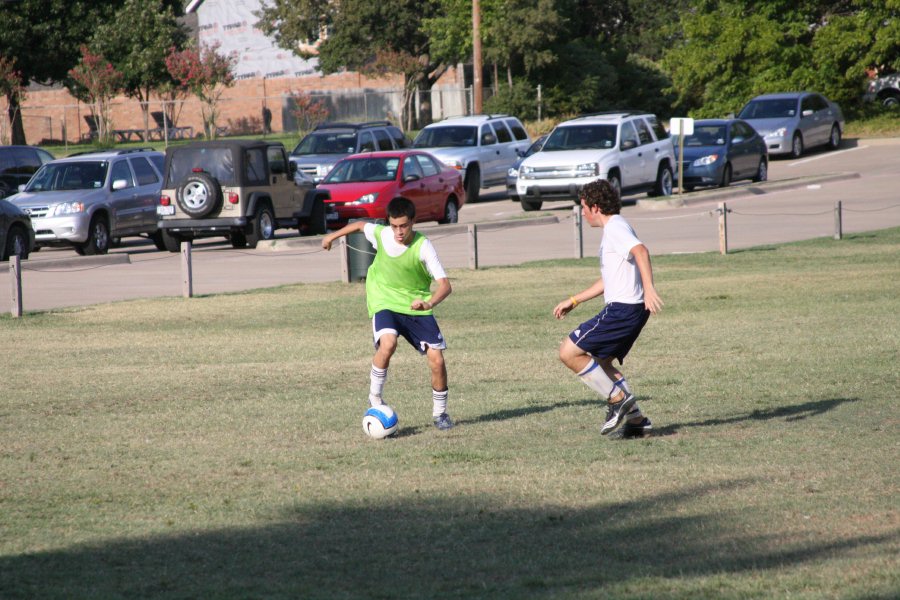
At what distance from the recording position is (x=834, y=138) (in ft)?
149

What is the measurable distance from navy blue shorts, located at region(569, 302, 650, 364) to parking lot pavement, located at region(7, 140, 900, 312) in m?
11.0

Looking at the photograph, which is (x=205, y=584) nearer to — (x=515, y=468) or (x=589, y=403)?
(x=515, y=468)

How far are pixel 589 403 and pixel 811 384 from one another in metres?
1.82

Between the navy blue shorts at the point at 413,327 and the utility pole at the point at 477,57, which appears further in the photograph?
the utility pole at the point at 477,57

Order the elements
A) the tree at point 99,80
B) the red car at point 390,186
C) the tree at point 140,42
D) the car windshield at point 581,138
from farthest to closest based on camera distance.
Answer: the tree at point 140,42 < the tree at point 99,80 < the car windshield at point 581,138 < the red car at point 390,186

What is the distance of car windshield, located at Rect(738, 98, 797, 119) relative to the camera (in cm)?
4319

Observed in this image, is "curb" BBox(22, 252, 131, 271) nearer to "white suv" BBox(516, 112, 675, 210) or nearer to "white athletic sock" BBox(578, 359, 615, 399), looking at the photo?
"white suv" BBox(516, 112, 675, 210)

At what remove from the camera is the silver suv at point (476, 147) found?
34.7 m

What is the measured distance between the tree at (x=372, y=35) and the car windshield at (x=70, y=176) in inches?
1360

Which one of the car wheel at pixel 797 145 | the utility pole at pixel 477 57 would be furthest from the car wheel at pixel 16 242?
the car wheel at pixel 797 145

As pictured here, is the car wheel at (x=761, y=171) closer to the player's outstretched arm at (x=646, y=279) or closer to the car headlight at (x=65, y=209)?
the car headlight at (x=65, y=209)

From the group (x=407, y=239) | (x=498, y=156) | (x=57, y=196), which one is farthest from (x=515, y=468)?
(x=498, y=156)

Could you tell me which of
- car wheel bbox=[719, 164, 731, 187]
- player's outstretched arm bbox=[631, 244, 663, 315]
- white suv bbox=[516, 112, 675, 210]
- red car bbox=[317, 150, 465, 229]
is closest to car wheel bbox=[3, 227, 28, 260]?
red car bbox=[317, 150, 465, 229]

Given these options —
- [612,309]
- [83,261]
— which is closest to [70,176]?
[83,261]
